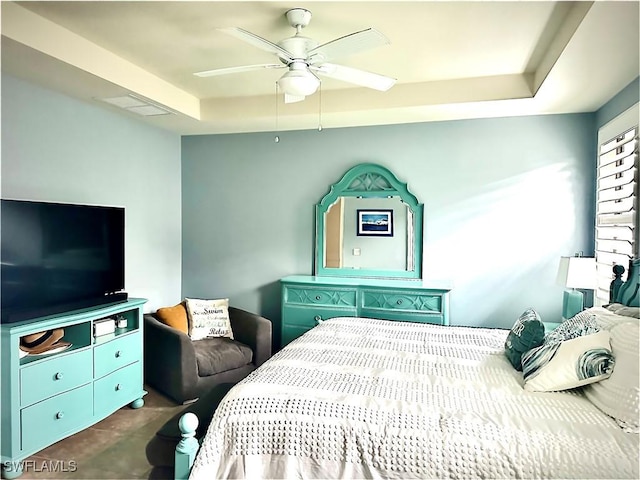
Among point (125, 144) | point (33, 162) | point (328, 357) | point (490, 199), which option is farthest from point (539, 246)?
point (33, 162)

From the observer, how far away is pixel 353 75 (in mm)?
2459

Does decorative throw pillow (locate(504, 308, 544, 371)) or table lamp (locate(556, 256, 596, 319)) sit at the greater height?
table lamp (locate(556, 256, 596, 319))

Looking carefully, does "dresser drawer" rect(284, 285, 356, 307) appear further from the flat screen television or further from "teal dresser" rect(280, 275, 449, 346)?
the flat screen television

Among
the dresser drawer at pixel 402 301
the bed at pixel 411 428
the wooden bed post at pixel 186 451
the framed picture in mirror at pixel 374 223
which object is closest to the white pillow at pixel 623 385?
the bed at pixel 411 428

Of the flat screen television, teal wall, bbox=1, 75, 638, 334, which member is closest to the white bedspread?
the flat screen television

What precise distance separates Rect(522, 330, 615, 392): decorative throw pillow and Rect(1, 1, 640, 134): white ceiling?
4.90ft

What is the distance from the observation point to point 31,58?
2.55 meters

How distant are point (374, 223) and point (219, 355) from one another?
189 cm

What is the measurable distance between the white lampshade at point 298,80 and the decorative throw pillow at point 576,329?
183 centimetres

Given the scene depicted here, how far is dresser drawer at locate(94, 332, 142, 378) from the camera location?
293cm

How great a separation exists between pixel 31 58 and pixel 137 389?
239 centimetres

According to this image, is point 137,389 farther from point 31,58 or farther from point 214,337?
point 31,58

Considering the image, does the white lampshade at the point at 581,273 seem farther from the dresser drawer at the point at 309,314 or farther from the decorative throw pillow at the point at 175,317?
the decorative throw pillow at the point at 175,317

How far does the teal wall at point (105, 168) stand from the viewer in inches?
114
